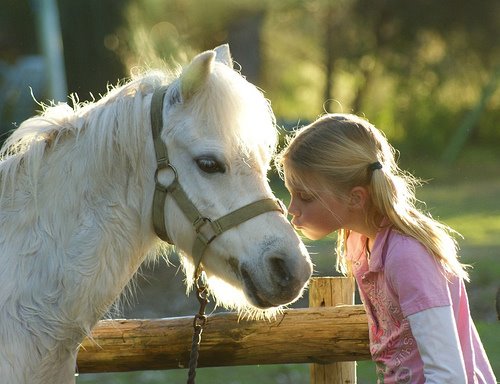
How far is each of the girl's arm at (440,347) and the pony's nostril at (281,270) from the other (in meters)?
0.40

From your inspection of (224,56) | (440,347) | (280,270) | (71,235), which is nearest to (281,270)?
(280,270)

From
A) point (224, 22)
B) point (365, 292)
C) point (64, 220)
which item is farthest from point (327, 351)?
point (224, 22)

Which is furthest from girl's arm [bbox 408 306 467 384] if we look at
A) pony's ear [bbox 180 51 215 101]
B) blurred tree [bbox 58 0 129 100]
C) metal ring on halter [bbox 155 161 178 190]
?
blurred tree [bbox 58 0 129 100]

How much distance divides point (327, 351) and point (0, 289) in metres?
1.36

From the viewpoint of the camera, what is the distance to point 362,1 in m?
21.0

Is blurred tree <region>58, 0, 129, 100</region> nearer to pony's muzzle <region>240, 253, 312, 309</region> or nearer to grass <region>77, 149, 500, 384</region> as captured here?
grass <region>77, 149, 500, 384</region>

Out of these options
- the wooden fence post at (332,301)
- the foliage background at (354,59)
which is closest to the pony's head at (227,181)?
the wooden fence post at (332,301)

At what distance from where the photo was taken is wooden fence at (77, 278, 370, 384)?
3.38m

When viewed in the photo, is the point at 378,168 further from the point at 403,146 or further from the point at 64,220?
the point at 403,146

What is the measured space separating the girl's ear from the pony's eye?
43 centimetres

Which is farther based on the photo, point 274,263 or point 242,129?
point 242,129

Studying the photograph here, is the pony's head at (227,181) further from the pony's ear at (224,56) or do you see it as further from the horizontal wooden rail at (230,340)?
the horizontal wooden rail at (230,340)

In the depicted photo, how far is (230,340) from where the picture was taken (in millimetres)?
3377

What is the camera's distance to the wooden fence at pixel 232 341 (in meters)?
3.38
